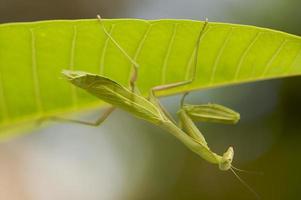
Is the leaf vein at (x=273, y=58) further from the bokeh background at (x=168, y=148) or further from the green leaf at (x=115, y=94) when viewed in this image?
the bokeh background at (x=168, y=148)

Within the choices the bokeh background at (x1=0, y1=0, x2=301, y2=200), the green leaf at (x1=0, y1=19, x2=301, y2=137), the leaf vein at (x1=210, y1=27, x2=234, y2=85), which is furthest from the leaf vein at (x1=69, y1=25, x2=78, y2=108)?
the bokeh background at (x1=0, y1=0, x2=301, y2=200)

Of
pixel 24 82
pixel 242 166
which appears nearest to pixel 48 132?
pixel 242 166

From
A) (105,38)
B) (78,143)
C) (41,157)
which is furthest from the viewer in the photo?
(78,143)

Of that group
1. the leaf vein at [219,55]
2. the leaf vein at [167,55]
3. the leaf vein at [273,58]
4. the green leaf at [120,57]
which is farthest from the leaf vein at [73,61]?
the leaf vein at [273,58]

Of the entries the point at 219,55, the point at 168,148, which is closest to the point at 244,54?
the point at 219,55

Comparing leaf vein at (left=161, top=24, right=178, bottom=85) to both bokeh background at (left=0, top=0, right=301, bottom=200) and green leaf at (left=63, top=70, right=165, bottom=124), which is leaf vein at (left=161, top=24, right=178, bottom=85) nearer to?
green leaf at (left=63, top=70, right=165, bottom=124)

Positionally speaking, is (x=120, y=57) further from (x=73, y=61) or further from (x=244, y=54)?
(x=244, y=54)

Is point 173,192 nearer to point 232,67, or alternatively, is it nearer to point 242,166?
point 242,166
